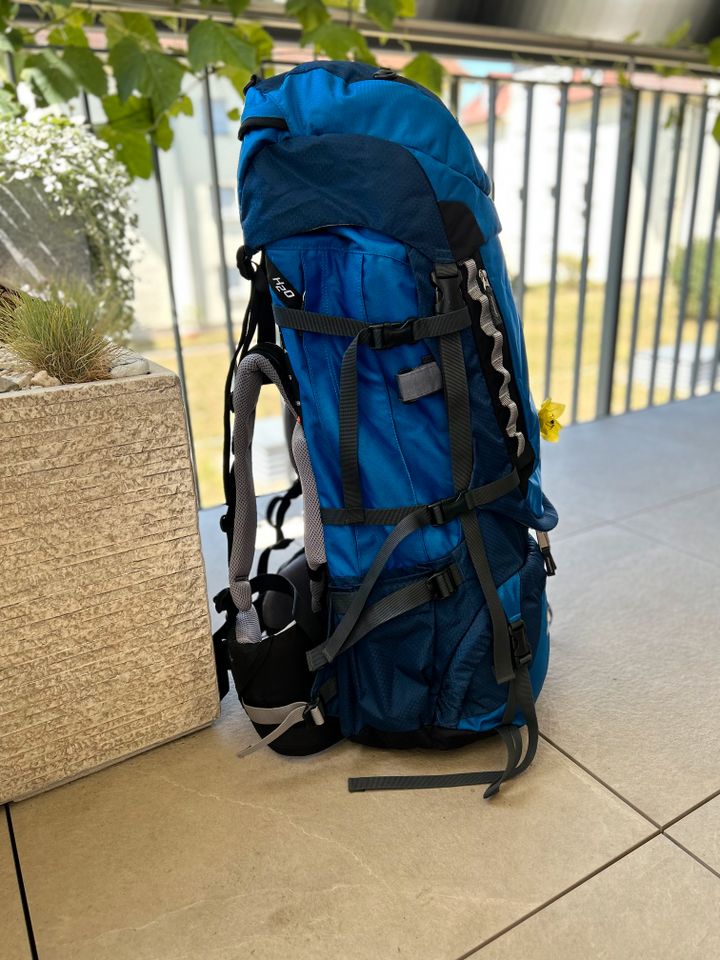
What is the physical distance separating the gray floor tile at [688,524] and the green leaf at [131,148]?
138 cm

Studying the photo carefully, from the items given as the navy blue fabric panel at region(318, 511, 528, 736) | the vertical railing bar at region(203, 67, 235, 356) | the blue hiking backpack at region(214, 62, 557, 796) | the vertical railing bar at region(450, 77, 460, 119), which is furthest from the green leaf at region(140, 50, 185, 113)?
the navy blue fabric panel at region(318, 511, 528, 736)

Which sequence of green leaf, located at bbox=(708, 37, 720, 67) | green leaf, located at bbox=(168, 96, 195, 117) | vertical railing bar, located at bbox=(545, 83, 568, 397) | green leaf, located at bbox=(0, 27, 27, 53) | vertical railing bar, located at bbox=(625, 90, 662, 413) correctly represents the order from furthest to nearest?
vertical railing bar, located at bbox=(625, 90, 662, 413)
green leaf, located at bbox=(708, 37, 720, 67)
vertical railing bar, located at bbox=(545, 83, 568, 397)
green leaf, located at bbox=(168, 96, 195, 117)
green leaf, located at bbox=(0, 27, 27, 53)

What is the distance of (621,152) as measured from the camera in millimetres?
2371

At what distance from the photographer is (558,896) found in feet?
2.77

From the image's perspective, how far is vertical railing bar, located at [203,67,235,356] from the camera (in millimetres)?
1810

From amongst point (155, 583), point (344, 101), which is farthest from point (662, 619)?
point (344, 101)

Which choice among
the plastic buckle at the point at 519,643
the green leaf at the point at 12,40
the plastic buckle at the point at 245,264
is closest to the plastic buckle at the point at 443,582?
the plastic buckle at the point at 519,643

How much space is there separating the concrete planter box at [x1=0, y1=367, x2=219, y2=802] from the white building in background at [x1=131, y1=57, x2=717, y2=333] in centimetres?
95

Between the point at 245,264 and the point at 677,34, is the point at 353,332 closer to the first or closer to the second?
the point at 245,264

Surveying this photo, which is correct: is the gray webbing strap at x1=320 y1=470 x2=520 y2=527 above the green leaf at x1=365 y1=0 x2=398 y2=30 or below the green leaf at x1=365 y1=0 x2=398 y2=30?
below

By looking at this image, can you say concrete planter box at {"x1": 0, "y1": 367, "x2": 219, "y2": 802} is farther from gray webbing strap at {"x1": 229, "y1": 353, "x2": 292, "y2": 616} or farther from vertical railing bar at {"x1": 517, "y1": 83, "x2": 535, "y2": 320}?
vertical railing bar at {"x1": 517, "y1": 83, "x2": 535, "y2": 320}

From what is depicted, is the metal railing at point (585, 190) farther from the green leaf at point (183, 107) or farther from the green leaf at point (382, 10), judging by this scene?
the green leaf at point (382, 10)

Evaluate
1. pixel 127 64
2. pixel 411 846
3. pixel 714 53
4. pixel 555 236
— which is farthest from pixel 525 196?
pixel 411 846

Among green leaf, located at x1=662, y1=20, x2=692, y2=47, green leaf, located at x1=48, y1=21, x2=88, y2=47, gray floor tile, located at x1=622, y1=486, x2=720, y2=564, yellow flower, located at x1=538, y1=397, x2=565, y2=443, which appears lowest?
gray floor tile, located at x1=622, y1=486, x2=720, y2=564
